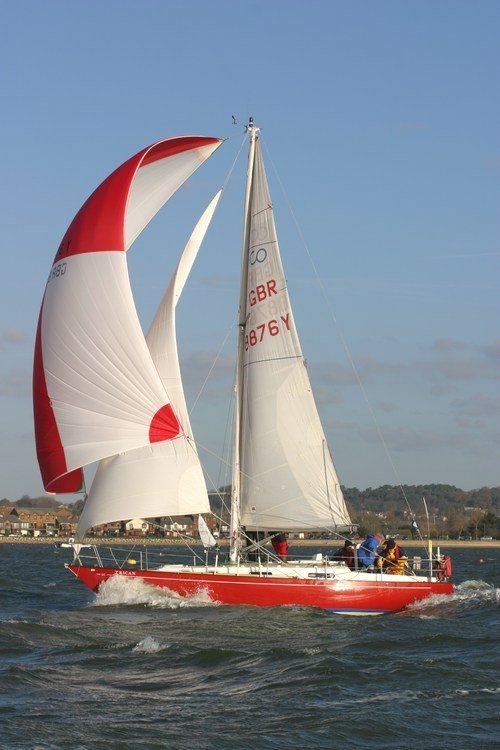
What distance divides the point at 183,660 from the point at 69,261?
10036mm

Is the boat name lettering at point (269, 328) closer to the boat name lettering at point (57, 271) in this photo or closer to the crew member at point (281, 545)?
the crew member at point (281, 545)

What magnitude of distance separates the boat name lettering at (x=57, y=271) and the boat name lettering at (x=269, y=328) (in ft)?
15.6

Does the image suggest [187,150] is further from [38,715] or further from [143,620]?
[38,715]

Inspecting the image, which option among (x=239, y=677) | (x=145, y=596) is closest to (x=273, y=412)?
(x=145, y=596)

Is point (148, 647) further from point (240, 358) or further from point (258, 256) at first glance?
point (258, 256)

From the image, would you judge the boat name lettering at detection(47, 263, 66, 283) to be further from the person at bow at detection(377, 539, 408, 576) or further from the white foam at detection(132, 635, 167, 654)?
the person at bow at detection(377, 539, 408, 576)

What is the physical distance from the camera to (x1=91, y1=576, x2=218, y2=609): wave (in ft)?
83.8

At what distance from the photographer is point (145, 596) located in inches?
1013

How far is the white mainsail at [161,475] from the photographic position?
25.4 meters

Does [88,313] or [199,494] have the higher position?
[88,313]

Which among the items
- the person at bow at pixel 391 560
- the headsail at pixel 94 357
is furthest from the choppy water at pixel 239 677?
the headsail at pixel 94 357

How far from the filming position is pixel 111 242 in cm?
2538

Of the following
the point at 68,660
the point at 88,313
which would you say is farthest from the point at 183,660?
the point at 88,313

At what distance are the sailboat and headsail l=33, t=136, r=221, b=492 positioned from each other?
0.09ft
